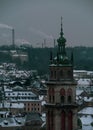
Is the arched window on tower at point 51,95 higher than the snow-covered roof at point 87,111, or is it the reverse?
the arched window on tower at point 51,95

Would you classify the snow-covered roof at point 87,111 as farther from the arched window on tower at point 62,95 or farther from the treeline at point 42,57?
the treeline at point 42,57

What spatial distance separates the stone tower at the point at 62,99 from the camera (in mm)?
18016

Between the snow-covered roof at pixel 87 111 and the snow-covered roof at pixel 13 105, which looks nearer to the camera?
the snow-covered roof at pixel 87 111

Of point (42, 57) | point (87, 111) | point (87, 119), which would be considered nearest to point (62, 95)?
point (87, 119)

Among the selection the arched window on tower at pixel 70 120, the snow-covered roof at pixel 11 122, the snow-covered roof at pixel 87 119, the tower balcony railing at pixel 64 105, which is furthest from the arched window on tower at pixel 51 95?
the snow-covered roof at pixel 11 122

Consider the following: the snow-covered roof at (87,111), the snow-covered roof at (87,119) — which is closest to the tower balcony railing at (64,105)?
the snow-covered roof at (87,119)

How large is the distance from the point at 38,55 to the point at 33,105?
270ft

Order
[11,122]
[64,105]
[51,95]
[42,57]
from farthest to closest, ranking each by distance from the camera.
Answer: [42,57] < [11,122] < [51,95] < [64,105]

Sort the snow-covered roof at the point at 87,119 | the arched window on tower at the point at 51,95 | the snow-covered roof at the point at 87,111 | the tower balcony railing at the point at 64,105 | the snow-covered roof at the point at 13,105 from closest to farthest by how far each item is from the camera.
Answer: the tower balcony railing at the point at 64,105 → the arched window on tower at the point at 51,95 → the snow-covered roof at the point at 87,119 → the snow-covered roof at the point at 87,111 → the snow-covered roof at the point at 13,105

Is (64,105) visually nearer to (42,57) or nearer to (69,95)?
(69,95)

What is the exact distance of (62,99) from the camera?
1809 cm

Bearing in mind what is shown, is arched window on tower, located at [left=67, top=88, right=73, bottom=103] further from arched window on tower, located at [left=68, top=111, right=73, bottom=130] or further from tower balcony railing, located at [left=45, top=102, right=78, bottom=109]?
arched window on tower, located at [left=68, top=111, right=73, bottom=130]

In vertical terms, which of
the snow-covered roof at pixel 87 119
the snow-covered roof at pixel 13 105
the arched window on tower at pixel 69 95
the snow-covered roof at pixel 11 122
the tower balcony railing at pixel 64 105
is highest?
the arched window on tower at pixel 69 95

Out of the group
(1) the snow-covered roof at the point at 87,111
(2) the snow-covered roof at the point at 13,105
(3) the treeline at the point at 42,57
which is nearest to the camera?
(1) the snow-covered roof at the point at 87,111
